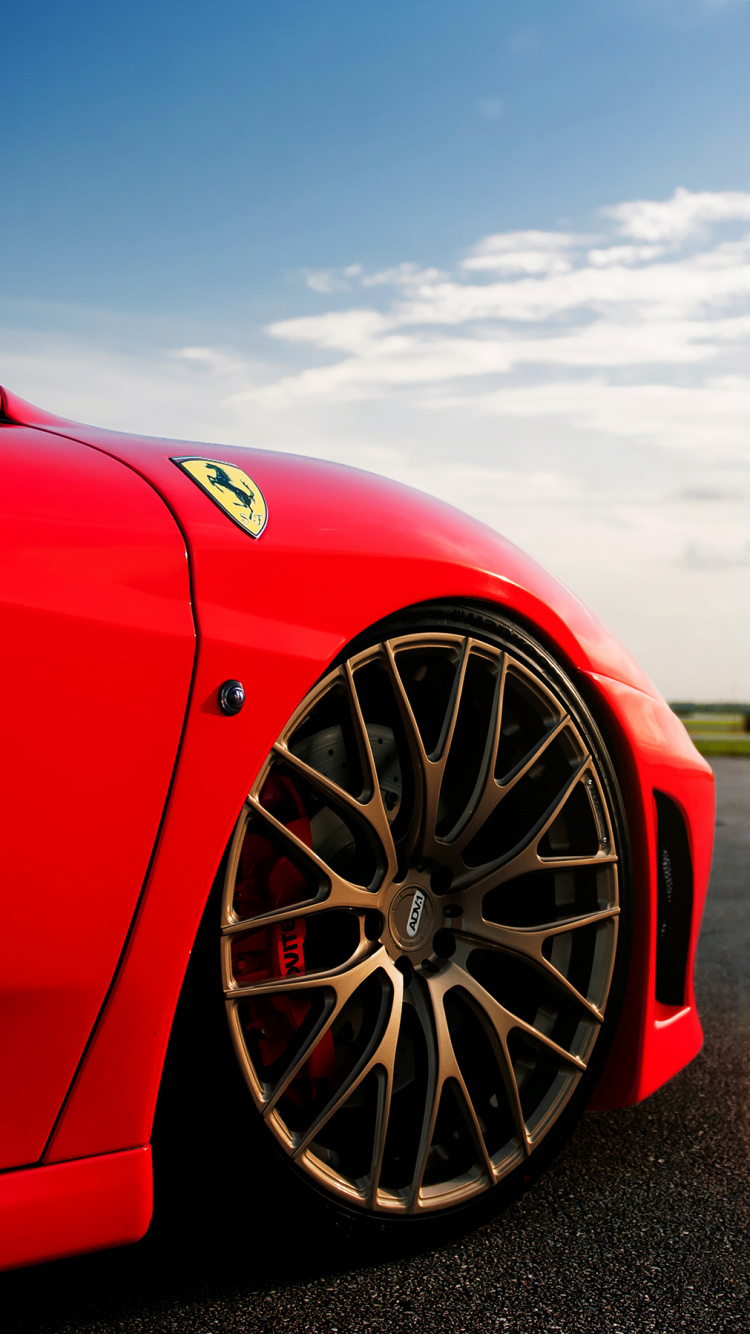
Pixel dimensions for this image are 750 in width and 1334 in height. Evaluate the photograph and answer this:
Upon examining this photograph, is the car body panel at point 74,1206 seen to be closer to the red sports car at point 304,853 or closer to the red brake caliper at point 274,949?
the red sports car at point 304,853

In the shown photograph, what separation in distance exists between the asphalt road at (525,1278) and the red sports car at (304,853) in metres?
0.09

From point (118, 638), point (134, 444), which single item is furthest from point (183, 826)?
point (134, 444)

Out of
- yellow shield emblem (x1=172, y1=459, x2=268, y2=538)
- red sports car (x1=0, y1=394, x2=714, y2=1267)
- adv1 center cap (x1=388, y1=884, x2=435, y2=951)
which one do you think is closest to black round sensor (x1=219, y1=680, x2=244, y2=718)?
red sports car (x1=0, y1=394, x2=714, y2=1267)

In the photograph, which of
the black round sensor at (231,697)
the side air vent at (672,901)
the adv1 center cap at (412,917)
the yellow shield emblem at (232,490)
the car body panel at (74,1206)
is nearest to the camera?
the car body panel at (74,1206)

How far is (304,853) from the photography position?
1.51 meters

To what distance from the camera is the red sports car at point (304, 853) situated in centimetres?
129

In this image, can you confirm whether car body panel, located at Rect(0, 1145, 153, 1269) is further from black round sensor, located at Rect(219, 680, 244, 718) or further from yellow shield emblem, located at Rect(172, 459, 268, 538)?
yellow shield emblem, located at Rect(172, 459, 268, 538)

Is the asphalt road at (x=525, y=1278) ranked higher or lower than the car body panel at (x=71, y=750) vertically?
lower

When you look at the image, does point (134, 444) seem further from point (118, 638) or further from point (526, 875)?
point (526, 875)

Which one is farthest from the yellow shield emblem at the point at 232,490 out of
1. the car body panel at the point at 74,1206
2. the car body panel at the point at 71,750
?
the car body panel at the point at 74,1206

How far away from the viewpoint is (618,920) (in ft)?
6.18

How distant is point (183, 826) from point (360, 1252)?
0.76 metres

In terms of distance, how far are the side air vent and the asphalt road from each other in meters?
0.34

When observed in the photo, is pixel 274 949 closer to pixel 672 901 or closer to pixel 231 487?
pixel 231 487
